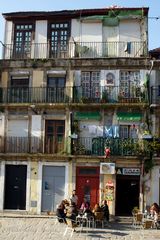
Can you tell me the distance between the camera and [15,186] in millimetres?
27266

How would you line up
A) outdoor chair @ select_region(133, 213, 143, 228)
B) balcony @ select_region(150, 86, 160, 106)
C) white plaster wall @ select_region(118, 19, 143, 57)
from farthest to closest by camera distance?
1. white plaster wall @ select_region(118, 19, 143, 57)
2. balcony @ select_region(150, 86, 160, 106)
3. outdoor chair @ select_region(133, 213, 143, 228)

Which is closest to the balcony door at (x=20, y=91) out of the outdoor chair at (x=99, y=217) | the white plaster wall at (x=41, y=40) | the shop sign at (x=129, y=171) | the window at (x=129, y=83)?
the white plaster wall at (x=41, y=40)

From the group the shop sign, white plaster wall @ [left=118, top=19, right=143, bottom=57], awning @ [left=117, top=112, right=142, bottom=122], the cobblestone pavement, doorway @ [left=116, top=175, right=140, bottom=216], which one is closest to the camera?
the cobblestone pavement

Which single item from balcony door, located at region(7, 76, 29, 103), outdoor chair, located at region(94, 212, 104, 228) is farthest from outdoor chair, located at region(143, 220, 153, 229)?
balcony door, located at region(7, 76, 29, 103)

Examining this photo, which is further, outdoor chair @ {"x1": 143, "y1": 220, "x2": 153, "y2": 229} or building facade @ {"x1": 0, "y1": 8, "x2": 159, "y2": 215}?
building facade @ {"x1": 0, "y1": 8, "x2": 159, "y2": 215}

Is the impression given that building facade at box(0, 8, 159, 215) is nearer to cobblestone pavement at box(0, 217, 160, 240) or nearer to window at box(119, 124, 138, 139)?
window at box(119, 124, 138, 139)

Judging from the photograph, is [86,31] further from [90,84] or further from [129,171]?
[129,171]

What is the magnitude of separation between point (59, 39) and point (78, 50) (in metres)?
1.47

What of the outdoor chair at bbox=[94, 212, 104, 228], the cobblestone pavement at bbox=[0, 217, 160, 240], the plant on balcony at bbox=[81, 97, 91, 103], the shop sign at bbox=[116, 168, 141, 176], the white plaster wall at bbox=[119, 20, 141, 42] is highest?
the white plaster wall at bbox=[119, 20, 141, 42]

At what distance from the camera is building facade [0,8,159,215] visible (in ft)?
86.1

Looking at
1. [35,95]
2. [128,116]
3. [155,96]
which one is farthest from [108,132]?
[35,95]

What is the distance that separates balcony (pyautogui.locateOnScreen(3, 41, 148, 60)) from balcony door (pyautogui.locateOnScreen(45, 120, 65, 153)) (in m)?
4.20

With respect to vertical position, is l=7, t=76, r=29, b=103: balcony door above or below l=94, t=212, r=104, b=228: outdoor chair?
above

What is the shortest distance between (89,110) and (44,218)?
272 inches
